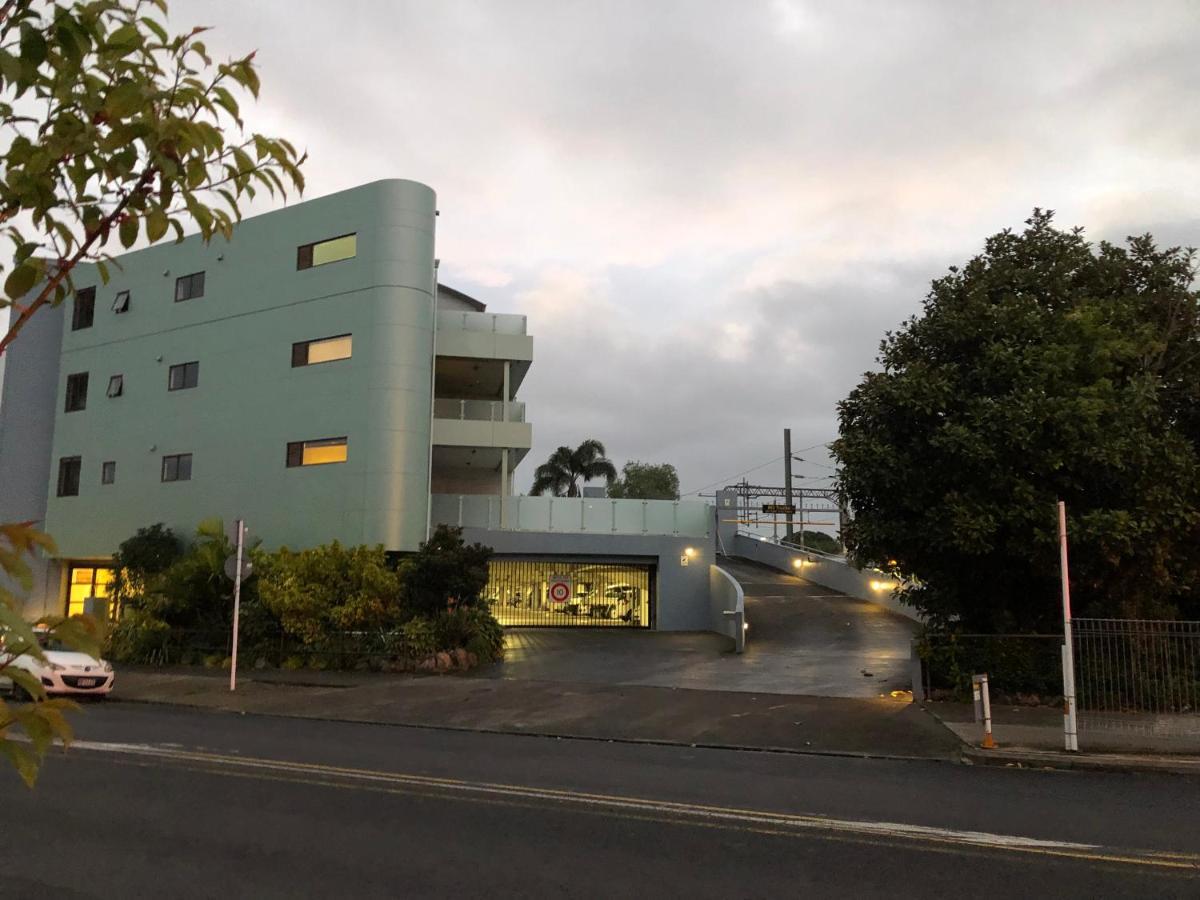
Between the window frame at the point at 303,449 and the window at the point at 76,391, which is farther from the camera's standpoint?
the window at the point at 76,391

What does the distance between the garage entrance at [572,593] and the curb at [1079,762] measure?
18.7m

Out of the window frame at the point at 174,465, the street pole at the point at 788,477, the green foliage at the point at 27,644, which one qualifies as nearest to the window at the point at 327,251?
the window frame at the point at 174,465

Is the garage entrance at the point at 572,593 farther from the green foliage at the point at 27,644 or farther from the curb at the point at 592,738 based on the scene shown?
the green foliage at the point at 27,644

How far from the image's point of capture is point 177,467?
1134 inches

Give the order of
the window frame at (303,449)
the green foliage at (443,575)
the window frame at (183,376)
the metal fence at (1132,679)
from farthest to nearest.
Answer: the window frame at (183,376), the window frame at (303,449), the green foliage at (443,575), the metal fence at (1132,679)

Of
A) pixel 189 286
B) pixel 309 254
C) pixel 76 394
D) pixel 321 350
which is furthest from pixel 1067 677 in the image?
pixel 76 394

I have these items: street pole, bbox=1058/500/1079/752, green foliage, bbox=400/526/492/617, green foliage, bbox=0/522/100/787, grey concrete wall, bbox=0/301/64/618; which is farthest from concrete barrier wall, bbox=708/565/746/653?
grey concrete wall, bbox=0/301/64/618

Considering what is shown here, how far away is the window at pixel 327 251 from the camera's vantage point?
26156 millimetres

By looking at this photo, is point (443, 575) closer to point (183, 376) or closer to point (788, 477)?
point (183, 376)

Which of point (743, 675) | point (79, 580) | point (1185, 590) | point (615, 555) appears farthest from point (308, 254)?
point (1185, 590)

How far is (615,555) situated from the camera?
29.2m

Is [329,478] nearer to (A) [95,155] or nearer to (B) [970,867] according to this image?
(B) [970,867]

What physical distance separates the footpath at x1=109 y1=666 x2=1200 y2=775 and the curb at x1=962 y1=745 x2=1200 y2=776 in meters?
0.01

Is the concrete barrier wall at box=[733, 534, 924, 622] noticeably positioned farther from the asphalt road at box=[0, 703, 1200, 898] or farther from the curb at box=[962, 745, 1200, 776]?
the asphalt road at box=[0, 703, 1200, 898]
